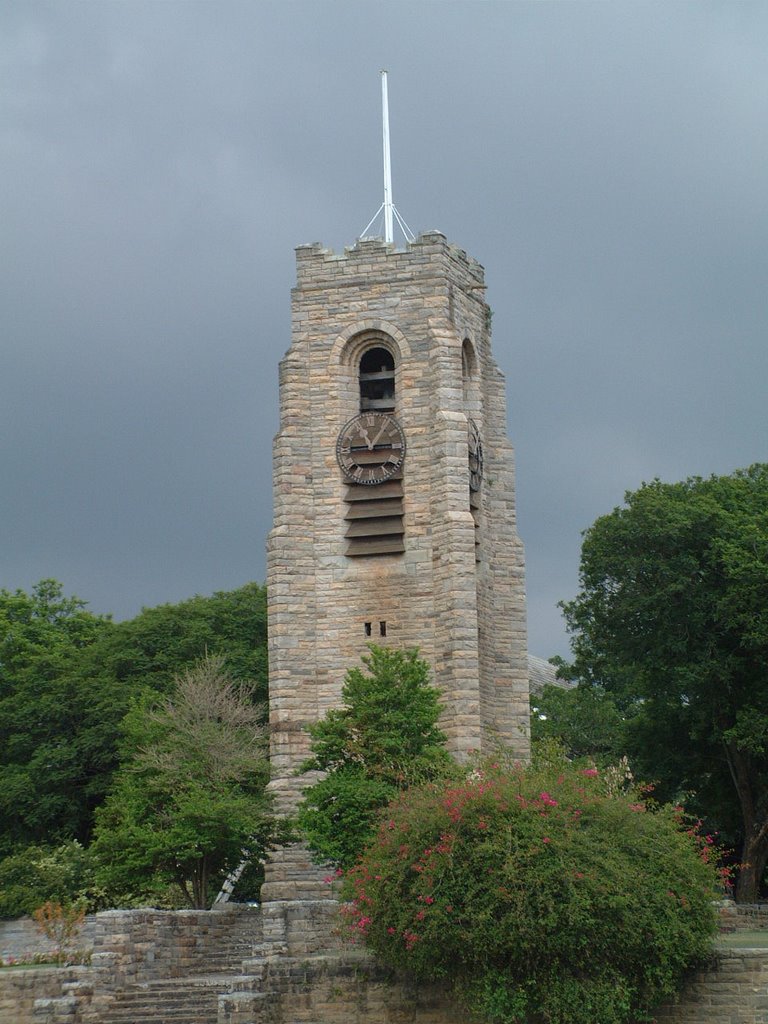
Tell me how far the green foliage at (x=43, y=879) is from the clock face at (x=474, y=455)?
482 inches

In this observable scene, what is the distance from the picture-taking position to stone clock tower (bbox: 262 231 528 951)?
3766 centimetres

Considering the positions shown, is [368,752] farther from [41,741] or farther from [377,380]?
[41,741]

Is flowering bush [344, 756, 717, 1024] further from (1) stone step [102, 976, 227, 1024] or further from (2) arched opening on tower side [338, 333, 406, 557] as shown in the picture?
(2) arched opening on tower side [338, 333, 406, 557]

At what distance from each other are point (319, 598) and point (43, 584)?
66.1ft

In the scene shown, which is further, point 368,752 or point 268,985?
point 368,752

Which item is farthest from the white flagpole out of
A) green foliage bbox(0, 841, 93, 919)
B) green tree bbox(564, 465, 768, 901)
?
green foliage bbox(0, 841, 93, 919)

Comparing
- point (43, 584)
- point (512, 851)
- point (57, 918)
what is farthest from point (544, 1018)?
point (43, 584)

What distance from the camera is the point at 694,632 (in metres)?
40.6

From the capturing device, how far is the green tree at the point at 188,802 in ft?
108

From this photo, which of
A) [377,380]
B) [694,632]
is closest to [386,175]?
[377,380]

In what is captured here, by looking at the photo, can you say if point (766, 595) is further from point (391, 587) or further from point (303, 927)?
point (303, 927)

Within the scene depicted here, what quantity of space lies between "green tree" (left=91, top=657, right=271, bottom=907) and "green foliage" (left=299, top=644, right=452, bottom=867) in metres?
1.72

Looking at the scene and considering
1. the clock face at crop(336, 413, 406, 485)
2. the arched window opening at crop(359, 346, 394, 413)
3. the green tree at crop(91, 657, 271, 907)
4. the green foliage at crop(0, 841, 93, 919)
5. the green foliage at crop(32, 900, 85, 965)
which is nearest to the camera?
the green foliage at crop(32, 900, 85, 965)

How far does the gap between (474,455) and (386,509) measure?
2573 mm
